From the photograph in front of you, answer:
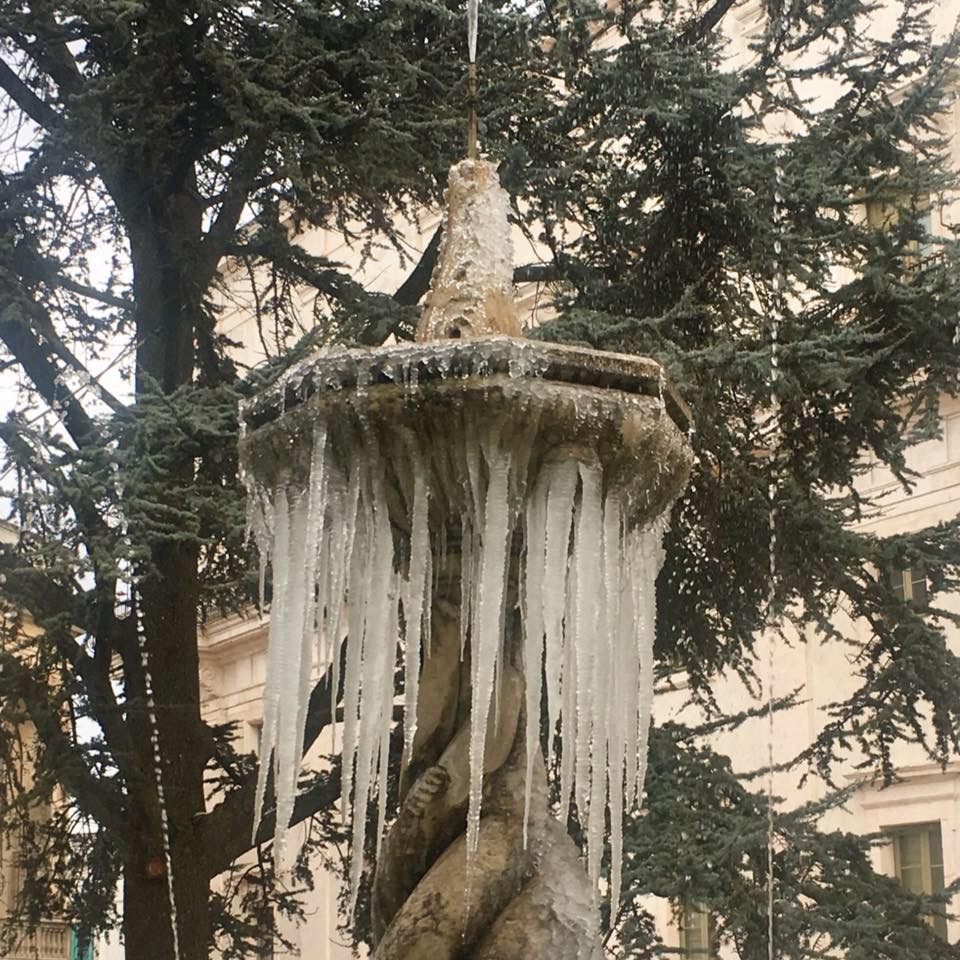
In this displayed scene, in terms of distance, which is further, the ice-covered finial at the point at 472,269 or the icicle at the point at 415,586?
the ice-covered finial at the point at 472,269

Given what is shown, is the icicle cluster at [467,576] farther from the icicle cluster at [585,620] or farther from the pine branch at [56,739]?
the pine branch at [56,739]

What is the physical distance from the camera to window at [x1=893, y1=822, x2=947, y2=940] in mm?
19734

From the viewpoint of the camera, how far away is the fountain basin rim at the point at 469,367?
17.4 ft

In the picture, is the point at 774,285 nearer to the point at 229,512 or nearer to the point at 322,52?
the point at 322,52

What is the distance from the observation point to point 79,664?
1127 cm

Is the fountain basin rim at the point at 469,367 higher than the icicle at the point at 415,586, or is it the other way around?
the fountain basin rim at the point at 469,367

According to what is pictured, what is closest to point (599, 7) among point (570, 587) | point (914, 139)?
point (914, 139)

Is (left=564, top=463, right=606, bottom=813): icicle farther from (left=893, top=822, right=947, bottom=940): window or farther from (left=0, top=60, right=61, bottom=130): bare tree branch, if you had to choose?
(left=893, top=822, right=947, bottom=940): window

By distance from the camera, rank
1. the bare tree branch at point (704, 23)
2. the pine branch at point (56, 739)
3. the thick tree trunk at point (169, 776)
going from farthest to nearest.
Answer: the bare tree branch at point (704, 23), the thick tree trunk at point (169, 776), the pine branch at point (56, 739)

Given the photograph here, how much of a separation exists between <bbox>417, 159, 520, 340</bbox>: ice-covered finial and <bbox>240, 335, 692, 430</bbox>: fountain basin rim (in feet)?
1.40

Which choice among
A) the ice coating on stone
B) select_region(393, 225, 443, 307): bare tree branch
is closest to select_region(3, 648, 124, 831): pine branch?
select_region(393, 225, 443, 307): bare tree branch

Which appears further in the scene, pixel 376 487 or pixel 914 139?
pixel 914 139

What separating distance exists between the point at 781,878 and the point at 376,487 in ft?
24.4

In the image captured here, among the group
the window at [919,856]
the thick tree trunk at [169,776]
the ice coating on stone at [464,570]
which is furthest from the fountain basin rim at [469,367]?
the window at [919,856]
